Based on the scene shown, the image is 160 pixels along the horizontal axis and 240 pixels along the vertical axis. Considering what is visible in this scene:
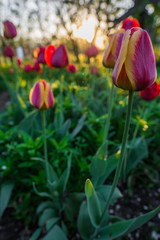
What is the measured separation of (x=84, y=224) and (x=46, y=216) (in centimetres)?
29

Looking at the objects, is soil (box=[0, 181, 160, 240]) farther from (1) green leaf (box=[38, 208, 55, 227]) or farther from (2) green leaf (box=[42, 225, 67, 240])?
(2) green leaf (box=[42, 225, 67, 240])

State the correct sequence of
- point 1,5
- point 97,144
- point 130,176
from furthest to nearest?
point 1,5, point 130,176, point 97,144

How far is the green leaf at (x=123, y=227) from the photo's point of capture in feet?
2.98

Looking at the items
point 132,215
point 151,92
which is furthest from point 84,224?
point 151,92

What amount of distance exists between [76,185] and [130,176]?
0.55 m

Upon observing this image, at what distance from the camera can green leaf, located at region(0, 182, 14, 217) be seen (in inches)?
51.7

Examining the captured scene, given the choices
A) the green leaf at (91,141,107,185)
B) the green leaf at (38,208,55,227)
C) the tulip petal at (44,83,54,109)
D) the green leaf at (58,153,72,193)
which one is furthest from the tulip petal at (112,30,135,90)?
the green leaf at (38,208,55,227)

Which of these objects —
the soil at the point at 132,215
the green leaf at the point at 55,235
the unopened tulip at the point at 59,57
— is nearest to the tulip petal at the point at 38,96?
the unopened tulip at the point at 59,57

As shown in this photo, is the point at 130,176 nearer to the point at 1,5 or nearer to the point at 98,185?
the point at 98,185

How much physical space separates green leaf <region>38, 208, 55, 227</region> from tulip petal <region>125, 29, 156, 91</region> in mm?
1111

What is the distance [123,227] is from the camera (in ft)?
3.21

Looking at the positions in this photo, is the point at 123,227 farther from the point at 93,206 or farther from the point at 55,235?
the point at 55,235

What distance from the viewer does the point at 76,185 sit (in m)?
1.43

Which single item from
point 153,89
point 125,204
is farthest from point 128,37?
point 125,204
